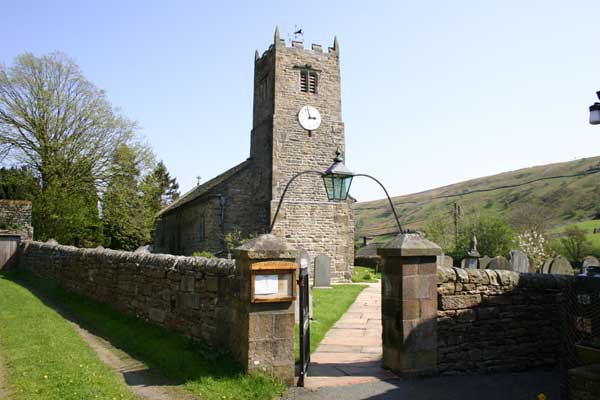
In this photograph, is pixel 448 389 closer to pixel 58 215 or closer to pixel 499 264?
pixel 499 264

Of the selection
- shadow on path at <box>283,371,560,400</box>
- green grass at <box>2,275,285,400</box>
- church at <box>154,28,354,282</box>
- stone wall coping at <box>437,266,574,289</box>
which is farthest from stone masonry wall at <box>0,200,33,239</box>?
stone wall coping at <box>437,266,574,289</box>

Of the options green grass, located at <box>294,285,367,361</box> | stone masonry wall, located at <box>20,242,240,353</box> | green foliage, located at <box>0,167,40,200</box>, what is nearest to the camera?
stone masonry wall, located at <box>20,242,240,353</box>

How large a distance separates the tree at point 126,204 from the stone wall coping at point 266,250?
28.2m

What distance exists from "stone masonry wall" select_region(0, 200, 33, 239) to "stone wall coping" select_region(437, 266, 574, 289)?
23795 millimetres

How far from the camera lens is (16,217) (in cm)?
2533

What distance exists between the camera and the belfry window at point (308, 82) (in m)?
24.9

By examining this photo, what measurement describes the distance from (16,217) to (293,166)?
614 inches

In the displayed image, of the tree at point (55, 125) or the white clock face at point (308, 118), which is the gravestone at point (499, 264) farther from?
the tree at point (55, 125)

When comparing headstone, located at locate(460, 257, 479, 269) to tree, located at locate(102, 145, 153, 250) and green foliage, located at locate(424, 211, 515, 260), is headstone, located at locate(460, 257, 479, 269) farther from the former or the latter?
tree, located at locate(102, 145, 153, 250)

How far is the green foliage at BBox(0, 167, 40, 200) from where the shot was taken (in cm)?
2959

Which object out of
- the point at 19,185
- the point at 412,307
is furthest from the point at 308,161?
the point at 19,185

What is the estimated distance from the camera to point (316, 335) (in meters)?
9.16

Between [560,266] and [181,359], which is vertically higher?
[560,266]

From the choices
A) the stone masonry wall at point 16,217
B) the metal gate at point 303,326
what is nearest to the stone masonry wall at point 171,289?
the metal gate at point 303,326
